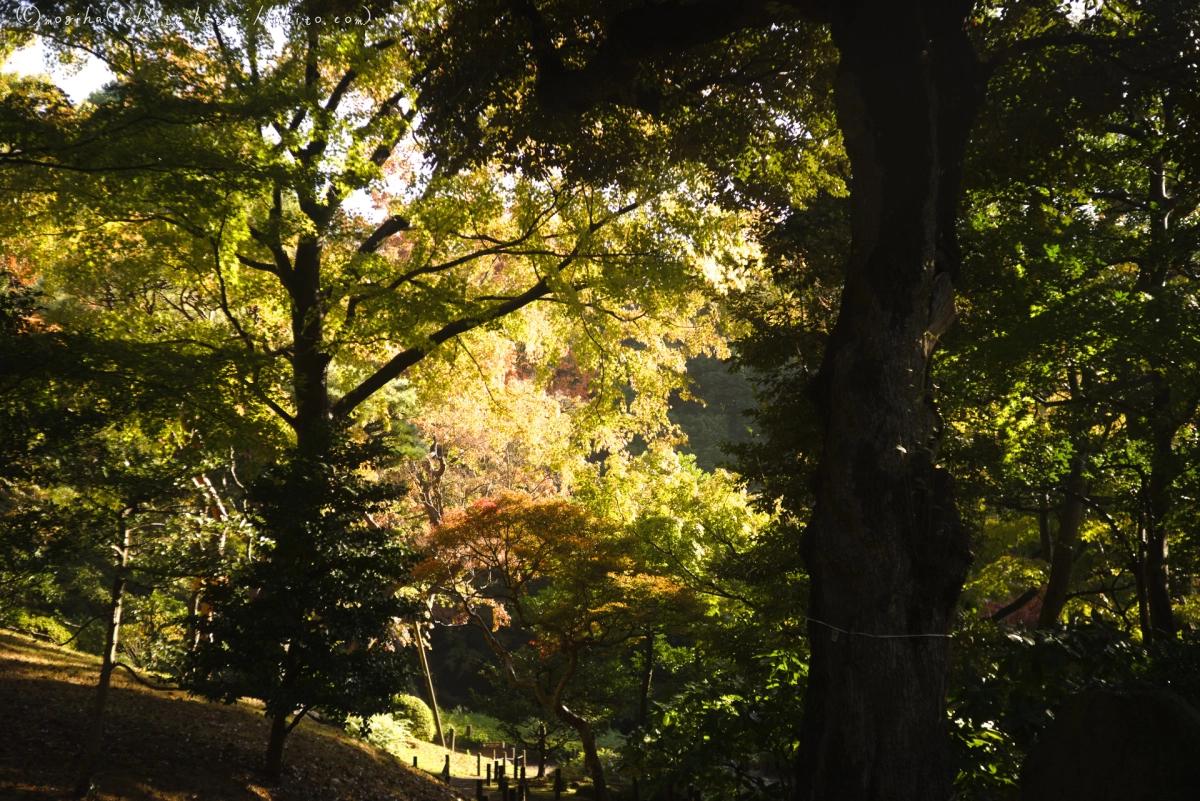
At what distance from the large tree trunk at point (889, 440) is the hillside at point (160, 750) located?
5.70 meters

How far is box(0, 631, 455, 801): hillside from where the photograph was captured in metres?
6.59

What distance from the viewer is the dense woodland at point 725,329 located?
437 cm

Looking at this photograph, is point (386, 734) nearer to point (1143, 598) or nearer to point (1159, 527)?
point (1143, 598)

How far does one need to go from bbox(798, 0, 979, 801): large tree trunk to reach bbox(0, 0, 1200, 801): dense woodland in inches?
0.8

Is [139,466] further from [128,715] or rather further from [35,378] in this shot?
[128,715]

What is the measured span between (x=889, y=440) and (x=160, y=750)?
7.50 meters

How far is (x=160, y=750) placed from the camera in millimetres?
7582

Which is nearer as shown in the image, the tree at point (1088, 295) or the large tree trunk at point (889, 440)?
the large tree trunk at point (889, 440)

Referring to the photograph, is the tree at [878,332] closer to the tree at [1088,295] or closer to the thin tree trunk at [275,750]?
the tree at [1088,295]

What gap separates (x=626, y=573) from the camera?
1095cm

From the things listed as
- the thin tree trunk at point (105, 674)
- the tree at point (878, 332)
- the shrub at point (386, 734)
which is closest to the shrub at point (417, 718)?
the shrub at point (386, 734)

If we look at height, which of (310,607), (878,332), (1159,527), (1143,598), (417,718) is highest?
(878,332)

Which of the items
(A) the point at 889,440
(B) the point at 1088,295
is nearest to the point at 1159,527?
(B) the point at 1088,295

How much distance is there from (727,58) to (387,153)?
6174mm
